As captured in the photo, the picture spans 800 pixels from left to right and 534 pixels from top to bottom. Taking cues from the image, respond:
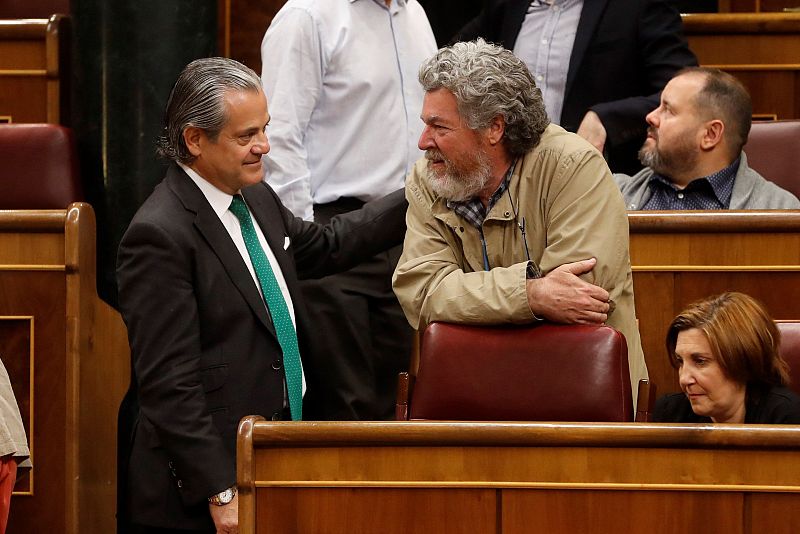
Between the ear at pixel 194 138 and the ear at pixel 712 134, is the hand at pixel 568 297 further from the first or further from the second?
the ear at pixel 712 134

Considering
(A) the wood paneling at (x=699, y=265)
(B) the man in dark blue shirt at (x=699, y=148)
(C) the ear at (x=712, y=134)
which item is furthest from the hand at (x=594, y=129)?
(A) the wood paneling at (x=699, y=265)

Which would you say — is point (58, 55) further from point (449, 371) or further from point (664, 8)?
point (449, 371)

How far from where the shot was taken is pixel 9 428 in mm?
1733

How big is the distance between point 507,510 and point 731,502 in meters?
0.26

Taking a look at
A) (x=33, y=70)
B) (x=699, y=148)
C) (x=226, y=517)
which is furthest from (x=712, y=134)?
(x=33, y=70)

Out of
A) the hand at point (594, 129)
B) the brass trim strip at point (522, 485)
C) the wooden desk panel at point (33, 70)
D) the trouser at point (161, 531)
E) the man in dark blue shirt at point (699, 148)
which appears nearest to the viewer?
the brass trim strip at point (522, 485)

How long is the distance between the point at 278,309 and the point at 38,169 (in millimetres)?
1050

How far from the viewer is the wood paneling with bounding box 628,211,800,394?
220cm

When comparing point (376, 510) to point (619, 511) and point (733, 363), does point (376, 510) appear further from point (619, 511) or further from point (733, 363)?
point (733, 363)

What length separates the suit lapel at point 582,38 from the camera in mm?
2752

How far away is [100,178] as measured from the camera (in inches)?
106

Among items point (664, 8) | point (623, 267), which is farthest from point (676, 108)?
point (623, 267)

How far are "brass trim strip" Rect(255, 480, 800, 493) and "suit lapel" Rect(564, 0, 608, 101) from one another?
138 centimetres

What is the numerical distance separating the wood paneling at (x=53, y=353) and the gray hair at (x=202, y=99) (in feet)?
1.41
